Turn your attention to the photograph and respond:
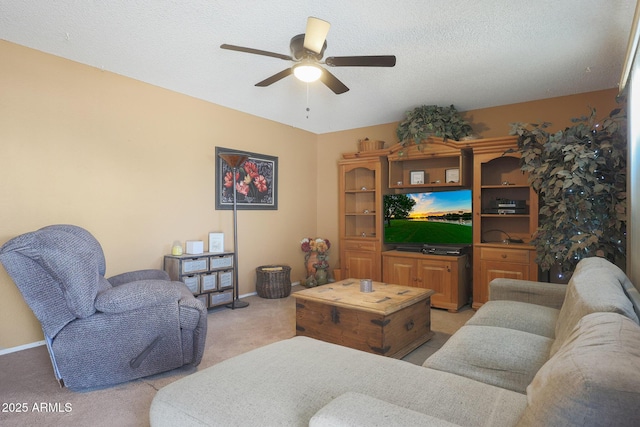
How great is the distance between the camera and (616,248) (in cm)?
303

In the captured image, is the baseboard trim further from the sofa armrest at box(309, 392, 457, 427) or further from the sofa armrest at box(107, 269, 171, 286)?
the sofa armrest at box(309, 392, 457, 427)

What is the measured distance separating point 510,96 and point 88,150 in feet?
14.6

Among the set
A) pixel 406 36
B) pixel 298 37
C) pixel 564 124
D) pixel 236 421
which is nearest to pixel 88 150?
pixel 298 37

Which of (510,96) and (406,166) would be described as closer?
(510,96)

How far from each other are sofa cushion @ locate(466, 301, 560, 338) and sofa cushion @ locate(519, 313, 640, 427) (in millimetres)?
1290

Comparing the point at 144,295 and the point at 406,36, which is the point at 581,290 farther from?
the point at 144,295

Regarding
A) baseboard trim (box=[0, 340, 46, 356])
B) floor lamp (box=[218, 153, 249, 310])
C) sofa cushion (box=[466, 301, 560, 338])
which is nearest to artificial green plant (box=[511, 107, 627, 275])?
sofa cushion (box=[466, 301, 560, 338])

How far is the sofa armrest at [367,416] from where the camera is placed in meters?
0.84

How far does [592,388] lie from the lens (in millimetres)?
690

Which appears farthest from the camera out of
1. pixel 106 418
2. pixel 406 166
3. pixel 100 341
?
pixel 406 166

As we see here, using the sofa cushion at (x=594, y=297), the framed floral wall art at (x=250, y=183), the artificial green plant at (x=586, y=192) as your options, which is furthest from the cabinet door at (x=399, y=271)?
the sofa cushion at (x=594, y=297)

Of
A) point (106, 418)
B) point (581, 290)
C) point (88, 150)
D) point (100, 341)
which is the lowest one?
Result: point (106, 418)

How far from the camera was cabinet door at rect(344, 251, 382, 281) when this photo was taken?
191 inches

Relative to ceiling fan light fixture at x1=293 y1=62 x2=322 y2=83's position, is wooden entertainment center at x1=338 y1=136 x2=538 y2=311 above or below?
below
